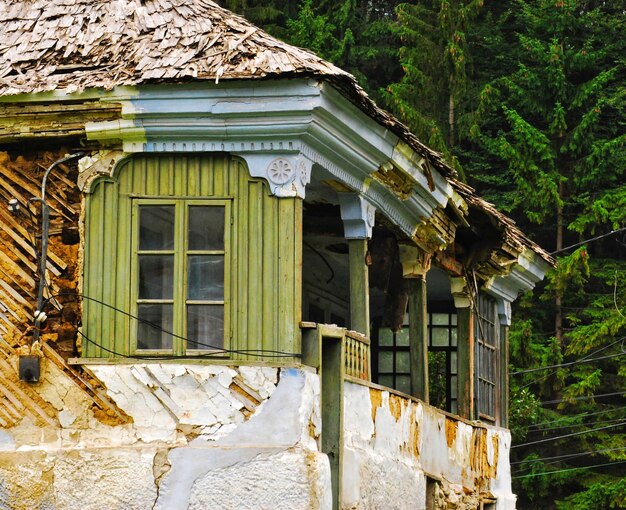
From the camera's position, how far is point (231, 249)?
16.5m

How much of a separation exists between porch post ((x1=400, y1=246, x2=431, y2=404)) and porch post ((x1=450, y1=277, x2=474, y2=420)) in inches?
80.9

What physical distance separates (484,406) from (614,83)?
830 inches

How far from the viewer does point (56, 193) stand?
16.8m

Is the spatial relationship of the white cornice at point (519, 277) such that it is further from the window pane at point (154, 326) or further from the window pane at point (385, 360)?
the window pane at point (154, 326)

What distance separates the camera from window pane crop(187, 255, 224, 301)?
650 inches

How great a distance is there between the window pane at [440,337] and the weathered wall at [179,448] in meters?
8.91

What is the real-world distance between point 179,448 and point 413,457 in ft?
14.7

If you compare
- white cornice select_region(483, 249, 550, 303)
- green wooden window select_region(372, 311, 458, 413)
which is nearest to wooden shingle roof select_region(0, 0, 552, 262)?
white cornice select_region(483, 249, 550, 303)

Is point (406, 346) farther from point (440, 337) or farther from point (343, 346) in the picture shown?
point (343, 346)

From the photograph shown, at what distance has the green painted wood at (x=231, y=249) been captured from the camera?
53.8ft

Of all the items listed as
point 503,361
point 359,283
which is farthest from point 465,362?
point 359,283

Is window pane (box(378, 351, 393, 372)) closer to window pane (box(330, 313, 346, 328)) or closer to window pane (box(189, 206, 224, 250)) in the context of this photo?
window pane (box(330, 313, 346, 328))

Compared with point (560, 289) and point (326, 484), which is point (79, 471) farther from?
point (560, 289)

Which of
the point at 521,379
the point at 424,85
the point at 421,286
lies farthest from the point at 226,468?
the point at 424,85
